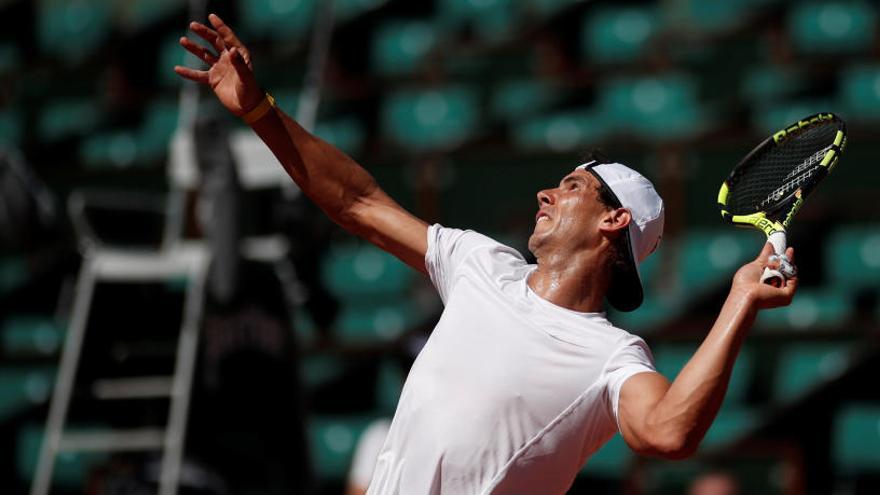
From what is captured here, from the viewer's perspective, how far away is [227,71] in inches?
138

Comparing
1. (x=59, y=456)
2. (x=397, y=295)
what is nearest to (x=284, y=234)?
(x=397, y=295)

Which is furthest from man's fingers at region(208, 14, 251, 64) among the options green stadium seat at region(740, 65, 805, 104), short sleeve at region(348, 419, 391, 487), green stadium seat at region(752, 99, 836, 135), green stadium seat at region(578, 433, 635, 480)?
green stadium seat at region(740, 65, 805, 104)

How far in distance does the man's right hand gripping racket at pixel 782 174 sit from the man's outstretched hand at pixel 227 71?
1.16 m

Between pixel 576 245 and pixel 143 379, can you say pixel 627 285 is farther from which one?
pixel 143 379

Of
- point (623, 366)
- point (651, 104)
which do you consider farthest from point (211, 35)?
point (651, 104)

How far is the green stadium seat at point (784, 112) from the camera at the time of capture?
28.9 ft

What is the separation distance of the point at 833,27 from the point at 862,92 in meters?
0.67

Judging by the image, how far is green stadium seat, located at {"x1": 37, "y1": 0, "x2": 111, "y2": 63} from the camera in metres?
11.9

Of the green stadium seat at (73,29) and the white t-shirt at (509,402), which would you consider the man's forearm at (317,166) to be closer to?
the white t-shirt at (509,402)

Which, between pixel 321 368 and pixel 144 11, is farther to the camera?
pixel 144 11

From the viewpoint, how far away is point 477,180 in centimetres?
962

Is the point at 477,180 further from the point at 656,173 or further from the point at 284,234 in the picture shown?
the point at 284,234

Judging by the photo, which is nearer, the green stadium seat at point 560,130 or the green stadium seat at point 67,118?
the green stadium seat at point 560,130

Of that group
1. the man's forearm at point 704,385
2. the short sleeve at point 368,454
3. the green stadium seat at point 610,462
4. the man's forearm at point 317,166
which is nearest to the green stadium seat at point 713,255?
the green stadium seat at point 610,462
